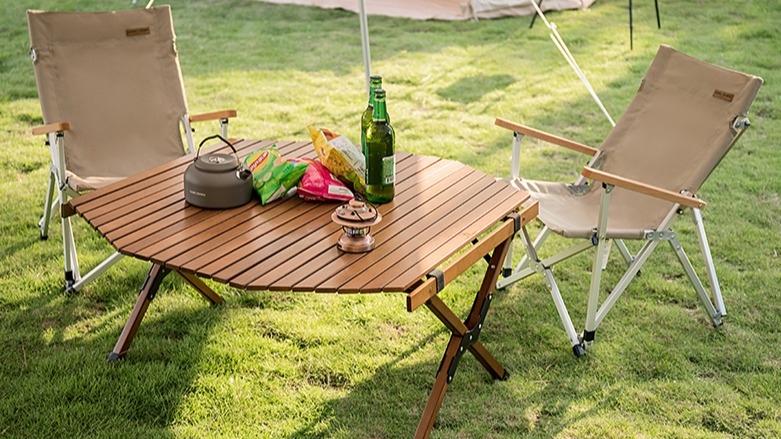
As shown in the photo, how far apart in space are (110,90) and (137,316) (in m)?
1.53

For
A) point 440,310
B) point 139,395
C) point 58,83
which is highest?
point 58,83

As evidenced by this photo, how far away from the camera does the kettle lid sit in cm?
293

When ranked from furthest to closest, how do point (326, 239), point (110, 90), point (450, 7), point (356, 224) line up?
point (450, 7) < point (110, 90) < point (326, 239) < point (356, 224)

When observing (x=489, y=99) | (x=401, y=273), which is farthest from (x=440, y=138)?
(x=401, y=273)

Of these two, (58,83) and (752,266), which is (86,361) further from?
(752,266)

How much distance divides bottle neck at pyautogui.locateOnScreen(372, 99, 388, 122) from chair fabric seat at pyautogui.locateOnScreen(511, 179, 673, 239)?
3.03ft

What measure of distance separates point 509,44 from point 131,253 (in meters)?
5.74

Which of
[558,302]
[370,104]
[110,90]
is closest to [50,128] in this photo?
[110,90]

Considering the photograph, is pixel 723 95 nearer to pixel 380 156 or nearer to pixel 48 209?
pixel 380 156

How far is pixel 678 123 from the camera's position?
3.79 meters

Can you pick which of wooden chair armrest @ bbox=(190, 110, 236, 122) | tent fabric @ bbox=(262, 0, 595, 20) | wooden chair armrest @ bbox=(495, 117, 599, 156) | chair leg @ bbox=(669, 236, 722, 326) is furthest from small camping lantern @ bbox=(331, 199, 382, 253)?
tent fabric @ bbox=(262, 0, 595, 20)

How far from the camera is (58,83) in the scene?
4168 millimetres

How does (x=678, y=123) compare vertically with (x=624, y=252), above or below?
above

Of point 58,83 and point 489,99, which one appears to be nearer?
point 58,83
